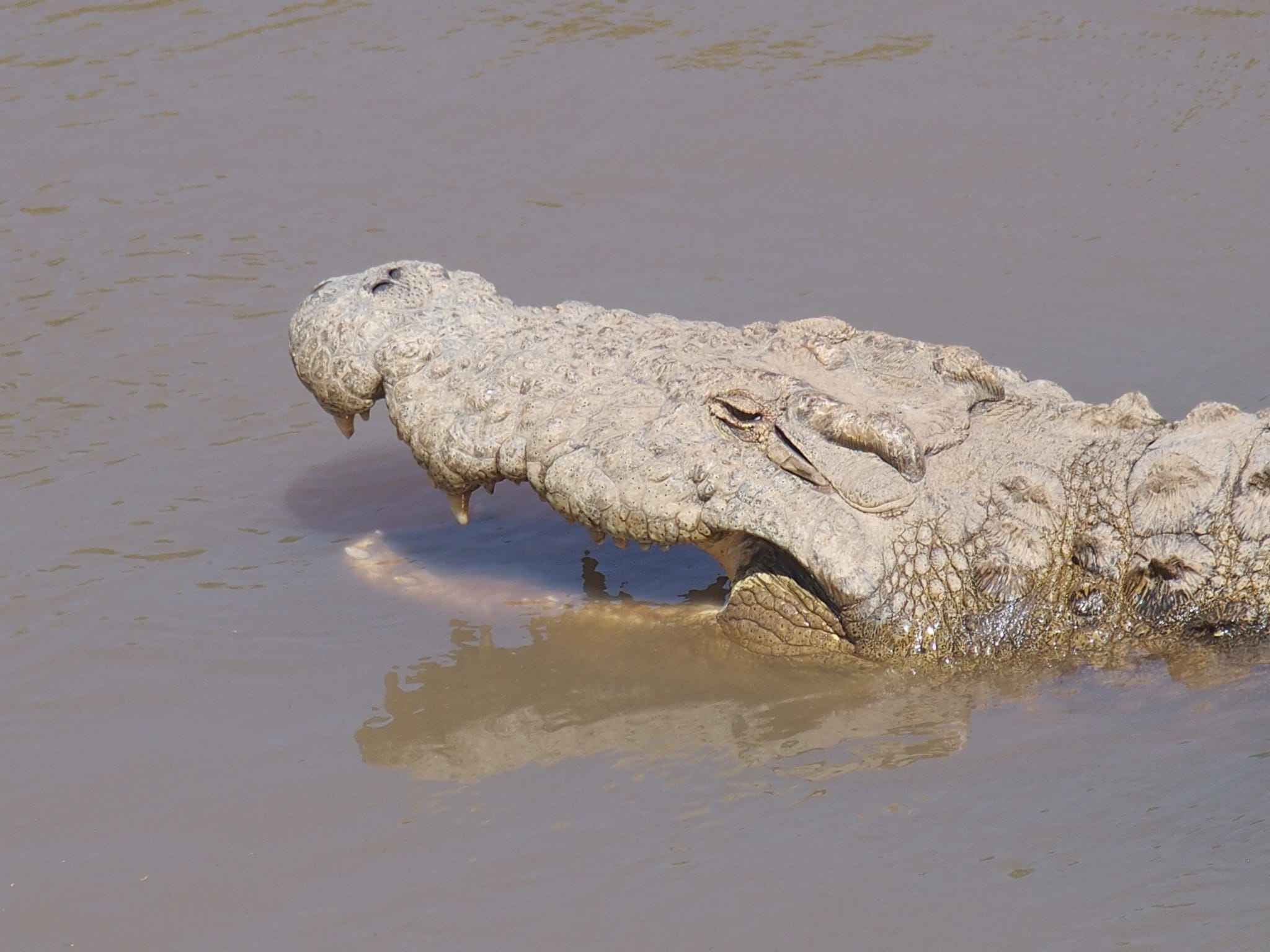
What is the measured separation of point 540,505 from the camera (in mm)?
5816

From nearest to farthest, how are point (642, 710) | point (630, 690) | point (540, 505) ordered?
point (642, 710) → point (630, 690) → point (540, 505)

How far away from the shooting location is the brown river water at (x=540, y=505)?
3.70 m

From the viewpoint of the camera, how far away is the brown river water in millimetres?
3695

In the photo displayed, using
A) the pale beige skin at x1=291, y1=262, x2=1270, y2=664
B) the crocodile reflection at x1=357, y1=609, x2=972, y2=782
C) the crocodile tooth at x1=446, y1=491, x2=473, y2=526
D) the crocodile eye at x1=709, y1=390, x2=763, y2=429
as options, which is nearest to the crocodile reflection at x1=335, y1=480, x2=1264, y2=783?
the crocodile reflection at x1=357, y1=609, x2=972, y2=782

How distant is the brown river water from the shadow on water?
2 cm

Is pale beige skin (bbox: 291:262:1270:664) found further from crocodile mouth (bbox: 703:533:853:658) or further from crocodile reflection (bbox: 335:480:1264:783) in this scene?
crocodile reflection (bbox: 335:480:1264:783)

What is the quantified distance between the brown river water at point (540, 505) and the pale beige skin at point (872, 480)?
0.21m

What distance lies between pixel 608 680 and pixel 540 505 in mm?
1270

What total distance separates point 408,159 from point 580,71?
4.64 feet

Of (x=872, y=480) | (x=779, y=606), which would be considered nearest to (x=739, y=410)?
(x=872, y=480)

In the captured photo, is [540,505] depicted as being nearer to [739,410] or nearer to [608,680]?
[608,680]

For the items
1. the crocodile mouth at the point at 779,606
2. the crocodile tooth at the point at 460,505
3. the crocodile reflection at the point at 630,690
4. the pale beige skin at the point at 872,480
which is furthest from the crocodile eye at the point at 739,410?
the crocodile tooth at the point at 460,505

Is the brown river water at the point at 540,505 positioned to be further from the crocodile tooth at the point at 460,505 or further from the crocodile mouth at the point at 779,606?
the crocodile tooth at the point at 460,505

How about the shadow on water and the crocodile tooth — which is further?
the crocodile tooth
